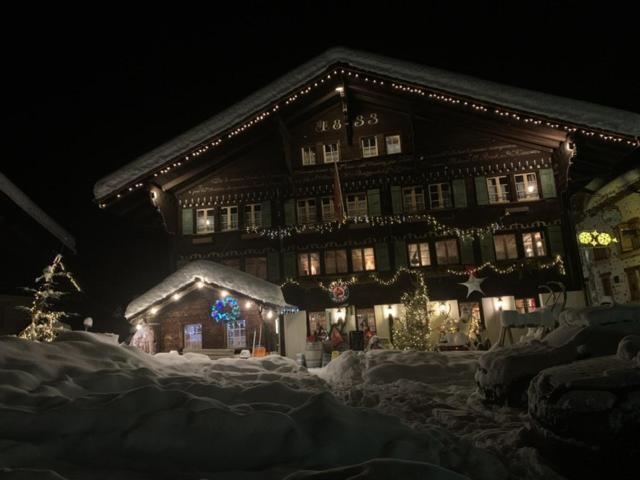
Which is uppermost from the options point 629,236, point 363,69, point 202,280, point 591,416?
point 363,69

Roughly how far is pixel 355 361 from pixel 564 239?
441 inches

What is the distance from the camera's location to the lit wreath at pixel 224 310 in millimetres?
15547

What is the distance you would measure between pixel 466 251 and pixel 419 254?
202 cm

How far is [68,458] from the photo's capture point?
3.49 metres

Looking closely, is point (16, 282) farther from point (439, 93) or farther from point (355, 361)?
point (439, 93)

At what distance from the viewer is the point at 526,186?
18125 mm

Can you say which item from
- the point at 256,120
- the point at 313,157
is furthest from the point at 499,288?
the point at 256,120

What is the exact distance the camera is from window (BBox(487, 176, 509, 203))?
18328 millimetres

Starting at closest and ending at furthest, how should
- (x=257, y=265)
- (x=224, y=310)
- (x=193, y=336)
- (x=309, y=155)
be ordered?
(x=224, y=310)
(x=193, y=336)
(x=257, y=265)
(x=309, y=155)

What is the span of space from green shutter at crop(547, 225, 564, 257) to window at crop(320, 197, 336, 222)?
30.9ft

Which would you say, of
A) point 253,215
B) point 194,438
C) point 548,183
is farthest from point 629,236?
point 194,438

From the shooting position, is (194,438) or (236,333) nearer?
(194,438)

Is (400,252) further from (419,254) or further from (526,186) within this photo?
(526,186)

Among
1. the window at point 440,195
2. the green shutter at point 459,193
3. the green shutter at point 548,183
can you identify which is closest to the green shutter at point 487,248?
the green shutter at point 459,193
